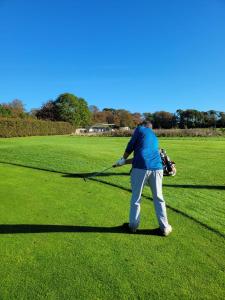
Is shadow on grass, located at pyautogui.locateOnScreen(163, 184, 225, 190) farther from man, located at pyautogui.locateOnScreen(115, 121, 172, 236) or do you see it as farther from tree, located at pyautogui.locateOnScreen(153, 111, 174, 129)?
tree, located at pyautogui.locateOnScreen(153, 111, 174, 129)

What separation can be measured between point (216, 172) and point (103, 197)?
707 centimetres

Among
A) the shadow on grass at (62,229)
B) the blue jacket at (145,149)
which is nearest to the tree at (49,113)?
the shadow on grass at (62,229)

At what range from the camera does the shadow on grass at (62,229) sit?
666 cm

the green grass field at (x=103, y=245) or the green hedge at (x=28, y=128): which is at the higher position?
the green hedge at (x=28, y=128)

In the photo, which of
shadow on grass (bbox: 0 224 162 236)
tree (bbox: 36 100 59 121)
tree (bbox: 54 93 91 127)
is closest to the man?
shadow on grass (bbox: 0 224 162 236)

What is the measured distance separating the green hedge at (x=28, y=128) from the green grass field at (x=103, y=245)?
38.2 m

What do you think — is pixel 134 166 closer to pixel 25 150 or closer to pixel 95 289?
pixel 95 289

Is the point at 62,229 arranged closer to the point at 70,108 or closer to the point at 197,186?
the point at 197,186

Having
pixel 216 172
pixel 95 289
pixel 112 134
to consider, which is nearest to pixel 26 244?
pixel 95 289

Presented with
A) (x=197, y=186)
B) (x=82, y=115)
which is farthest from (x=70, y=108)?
(x=197, y=186)

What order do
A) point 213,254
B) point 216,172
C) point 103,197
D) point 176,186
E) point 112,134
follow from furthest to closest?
point 112,134, point 216,172, point 176,186, point 103,197, point 213,254

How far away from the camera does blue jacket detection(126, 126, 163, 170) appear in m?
6.27

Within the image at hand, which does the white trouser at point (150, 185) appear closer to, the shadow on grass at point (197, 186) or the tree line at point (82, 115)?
the shadow on grass at point (197, 186)

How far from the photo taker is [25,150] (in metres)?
20.7
